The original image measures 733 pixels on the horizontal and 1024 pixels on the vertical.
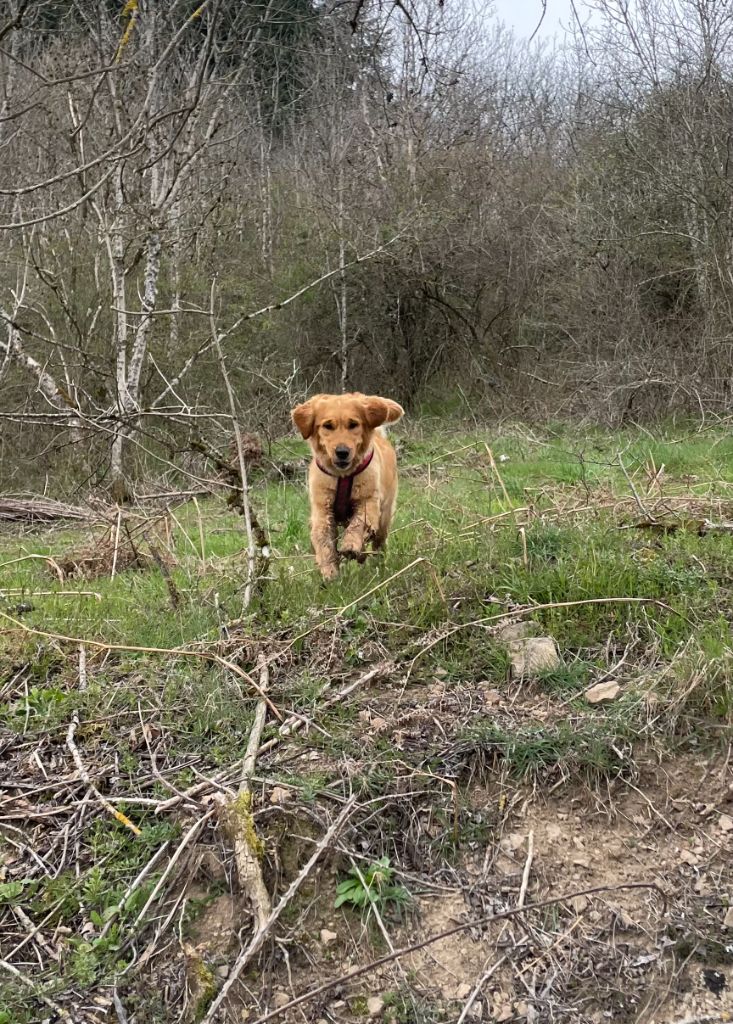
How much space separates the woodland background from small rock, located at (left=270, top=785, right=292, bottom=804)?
7357 mm

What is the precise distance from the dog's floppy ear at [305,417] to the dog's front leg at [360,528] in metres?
0.59

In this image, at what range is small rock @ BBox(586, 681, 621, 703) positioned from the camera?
9.66 ft

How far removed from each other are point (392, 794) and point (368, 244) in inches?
558

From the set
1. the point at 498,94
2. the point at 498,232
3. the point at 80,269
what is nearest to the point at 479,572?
the point at 80,269

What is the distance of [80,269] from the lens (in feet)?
38.3

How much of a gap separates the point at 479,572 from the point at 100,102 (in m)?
10.2

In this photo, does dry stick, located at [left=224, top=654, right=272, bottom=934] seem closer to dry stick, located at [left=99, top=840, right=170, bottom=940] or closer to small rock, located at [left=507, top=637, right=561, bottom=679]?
dry stick, located at [left=99, top=840, right=170, bottom=940]

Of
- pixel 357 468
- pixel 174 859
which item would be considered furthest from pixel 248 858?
pixel 357 468

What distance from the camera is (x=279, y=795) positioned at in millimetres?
2568

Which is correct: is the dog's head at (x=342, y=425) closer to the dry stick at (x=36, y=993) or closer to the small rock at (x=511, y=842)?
the small rock at (x=511, y=842)

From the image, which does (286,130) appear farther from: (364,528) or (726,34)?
(364,528)

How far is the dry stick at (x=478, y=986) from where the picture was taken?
1966 millimetres

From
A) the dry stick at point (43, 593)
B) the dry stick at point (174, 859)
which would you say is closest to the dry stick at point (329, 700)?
the dry stick at point (174, 859)

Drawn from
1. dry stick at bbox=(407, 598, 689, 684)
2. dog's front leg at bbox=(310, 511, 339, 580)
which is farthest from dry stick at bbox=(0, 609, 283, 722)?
dog's front leg at bbox=(310, 511, 339, 580)
